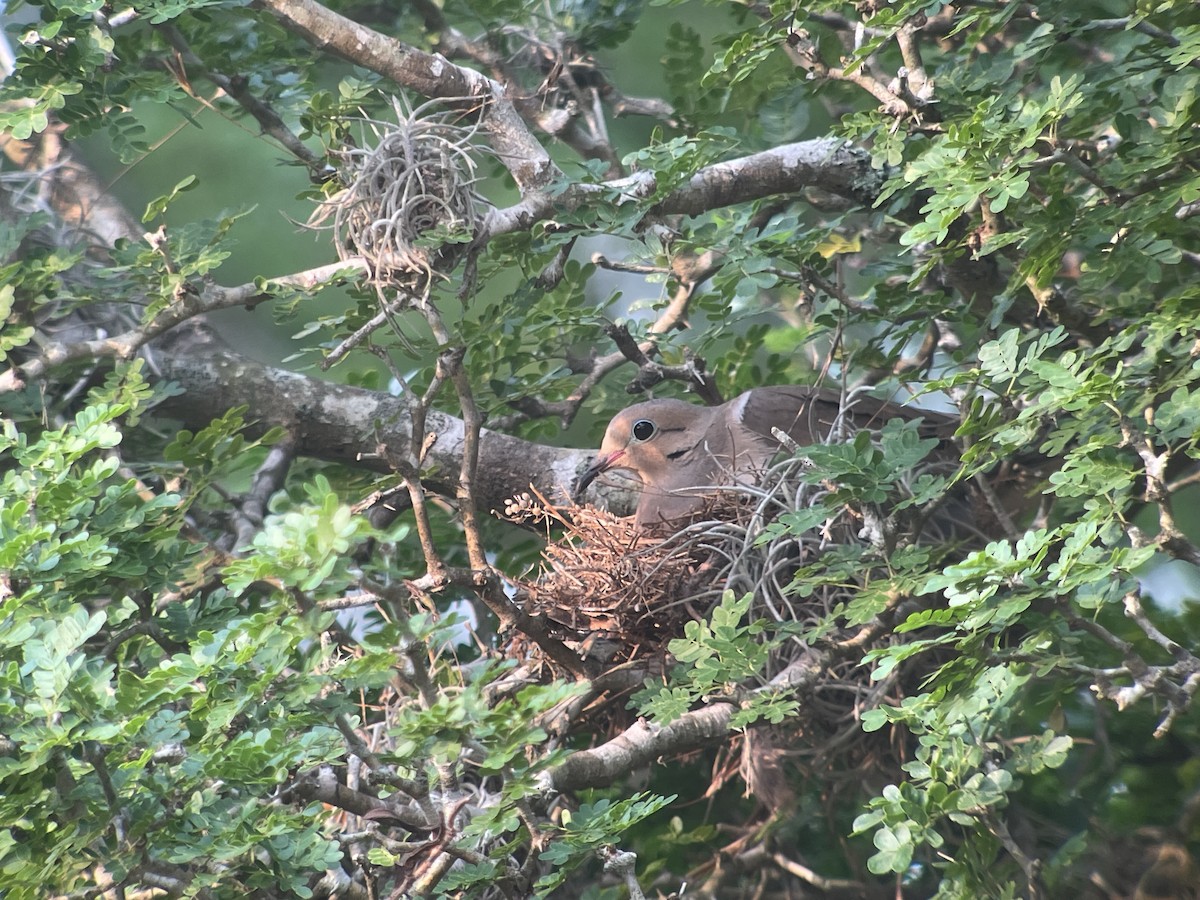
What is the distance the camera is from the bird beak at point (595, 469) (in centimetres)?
444

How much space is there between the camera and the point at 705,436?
450cm

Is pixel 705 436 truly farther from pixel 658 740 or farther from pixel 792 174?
pixel 658 740

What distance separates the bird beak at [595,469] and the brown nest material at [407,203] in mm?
1459

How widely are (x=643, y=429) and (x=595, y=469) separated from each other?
0.23 meters

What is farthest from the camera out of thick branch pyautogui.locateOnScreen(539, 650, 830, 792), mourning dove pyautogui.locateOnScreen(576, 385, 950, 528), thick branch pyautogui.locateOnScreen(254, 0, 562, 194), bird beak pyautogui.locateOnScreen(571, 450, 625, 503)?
bird beak pyautogui.locateOnScreen(571, 450, 625, 503)

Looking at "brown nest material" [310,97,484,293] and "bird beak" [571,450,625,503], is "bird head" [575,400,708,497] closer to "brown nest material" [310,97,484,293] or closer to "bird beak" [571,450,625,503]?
"bird beak" [571,450,625,503]

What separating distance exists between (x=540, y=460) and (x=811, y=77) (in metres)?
1.54

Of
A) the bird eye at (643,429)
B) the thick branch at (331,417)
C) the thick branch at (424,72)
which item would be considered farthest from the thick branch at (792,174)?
the thick branch at (331,417)

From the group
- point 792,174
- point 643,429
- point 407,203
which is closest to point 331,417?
point 643,429

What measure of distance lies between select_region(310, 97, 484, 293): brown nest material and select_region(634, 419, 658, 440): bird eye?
150cm

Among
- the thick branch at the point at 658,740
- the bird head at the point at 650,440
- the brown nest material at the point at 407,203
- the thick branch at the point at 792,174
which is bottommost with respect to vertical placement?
the bird head at the point at 650,440

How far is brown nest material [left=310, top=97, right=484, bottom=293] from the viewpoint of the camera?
302 centimetres

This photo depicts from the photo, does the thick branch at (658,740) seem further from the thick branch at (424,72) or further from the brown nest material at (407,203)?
the thick branch at (424,72)

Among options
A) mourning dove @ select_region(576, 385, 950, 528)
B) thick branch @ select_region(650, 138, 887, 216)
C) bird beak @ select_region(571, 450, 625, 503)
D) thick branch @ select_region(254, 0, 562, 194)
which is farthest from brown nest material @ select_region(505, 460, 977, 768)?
thick branch @ select_region(254, 0, 562, 194)
